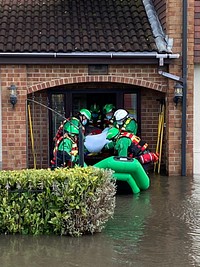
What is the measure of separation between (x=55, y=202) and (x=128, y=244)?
1.05m

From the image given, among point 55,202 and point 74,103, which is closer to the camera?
point 55,202

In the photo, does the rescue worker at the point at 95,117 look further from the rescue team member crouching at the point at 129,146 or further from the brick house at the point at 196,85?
the brick house at the point at 196,85

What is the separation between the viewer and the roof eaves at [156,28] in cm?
1063

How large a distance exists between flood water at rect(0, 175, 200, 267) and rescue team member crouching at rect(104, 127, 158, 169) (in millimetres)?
1706

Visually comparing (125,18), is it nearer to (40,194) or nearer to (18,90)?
(18,90)

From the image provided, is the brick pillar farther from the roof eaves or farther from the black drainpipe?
the black drainpipe

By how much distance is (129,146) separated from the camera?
9.52 metres

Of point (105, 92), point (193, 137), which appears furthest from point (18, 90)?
point (193, 137)

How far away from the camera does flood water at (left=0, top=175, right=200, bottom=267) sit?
5344mm

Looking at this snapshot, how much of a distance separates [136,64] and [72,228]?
546 cm

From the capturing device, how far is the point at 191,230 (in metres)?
6.54

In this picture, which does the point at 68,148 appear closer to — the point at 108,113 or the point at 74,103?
the point at 108,113

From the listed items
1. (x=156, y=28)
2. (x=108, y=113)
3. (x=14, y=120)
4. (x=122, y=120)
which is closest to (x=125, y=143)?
(x=122, y=120)

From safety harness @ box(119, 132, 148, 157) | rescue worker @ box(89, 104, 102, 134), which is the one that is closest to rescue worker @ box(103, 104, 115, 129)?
rescue worker @ box(89, 104, 102, 134)
